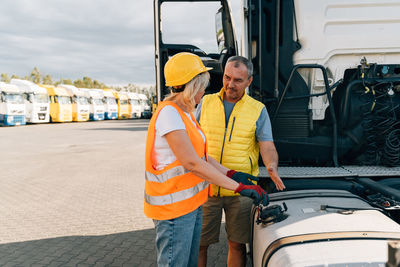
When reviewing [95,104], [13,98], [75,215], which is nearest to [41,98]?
[13,98]

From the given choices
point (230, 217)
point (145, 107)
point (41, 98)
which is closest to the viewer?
point (230, 217)

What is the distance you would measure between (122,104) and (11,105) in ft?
49.5

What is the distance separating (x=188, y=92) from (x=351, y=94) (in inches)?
74.3

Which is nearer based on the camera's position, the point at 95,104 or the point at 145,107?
the point at 95,104

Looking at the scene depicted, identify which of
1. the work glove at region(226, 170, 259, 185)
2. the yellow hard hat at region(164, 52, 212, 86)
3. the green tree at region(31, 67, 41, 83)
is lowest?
the work glove at region(226, 170, 259, 185)

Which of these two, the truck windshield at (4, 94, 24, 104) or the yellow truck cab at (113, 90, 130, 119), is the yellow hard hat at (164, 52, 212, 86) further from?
the yellow truck cab at (113, 90, 130, 119)

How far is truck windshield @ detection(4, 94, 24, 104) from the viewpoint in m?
23.5

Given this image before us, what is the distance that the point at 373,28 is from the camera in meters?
3.01

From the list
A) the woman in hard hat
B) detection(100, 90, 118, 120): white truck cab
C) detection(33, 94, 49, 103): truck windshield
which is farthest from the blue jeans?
detection(100, 90, 118, 120): white truck cab

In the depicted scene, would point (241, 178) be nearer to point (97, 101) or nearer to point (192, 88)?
point (192, 88)

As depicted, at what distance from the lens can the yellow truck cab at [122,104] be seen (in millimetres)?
37500

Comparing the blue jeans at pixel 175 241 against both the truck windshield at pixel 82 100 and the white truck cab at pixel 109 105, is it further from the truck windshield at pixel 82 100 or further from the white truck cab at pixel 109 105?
the white truck cab at pixel 109 105

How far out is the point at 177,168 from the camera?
1.88 meters

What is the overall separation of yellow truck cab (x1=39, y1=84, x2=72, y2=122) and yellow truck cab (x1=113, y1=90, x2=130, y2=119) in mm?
7764
